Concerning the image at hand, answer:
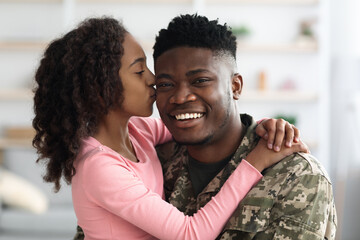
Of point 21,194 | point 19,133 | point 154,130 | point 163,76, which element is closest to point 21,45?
point 19,133

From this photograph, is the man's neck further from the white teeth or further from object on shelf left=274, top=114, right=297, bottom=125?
object on shelf left=274, top=114, right=297, bottom=125

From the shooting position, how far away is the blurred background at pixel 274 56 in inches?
186

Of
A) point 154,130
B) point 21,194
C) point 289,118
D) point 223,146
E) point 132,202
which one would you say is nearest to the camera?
point 132,202

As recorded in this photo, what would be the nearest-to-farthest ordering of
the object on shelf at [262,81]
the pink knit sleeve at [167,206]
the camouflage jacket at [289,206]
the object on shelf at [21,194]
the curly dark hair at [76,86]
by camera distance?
the camouflage jacket at [289,206], the pink knit sleeve at [167,206], the curly dark hair at [76,86], the object on shelf at [21,194], the object on shelf at [262,81]

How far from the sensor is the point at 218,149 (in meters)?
1.56

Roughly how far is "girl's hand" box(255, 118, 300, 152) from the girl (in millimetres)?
24

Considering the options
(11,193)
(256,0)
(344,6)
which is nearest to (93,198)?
(11,193)

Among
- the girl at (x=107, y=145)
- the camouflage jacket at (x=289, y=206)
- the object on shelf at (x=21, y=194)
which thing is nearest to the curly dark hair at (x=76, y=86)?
the girl at (x=107, y=145)

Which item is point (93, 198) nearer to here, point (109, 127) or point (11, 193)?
point (109, 127)

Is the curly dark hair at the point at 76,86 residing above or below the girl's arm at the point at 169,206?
above

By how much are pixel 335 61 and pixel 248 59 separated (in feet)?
2.76

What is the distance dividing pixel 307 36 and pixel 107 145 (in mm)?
3702

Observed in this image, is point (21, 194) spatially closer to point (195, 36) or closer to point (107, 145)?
point (107, 145)

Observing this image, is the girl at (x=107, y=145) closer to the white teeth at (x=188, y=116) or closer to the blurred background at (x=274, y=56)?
the white teeth at (x=188, y=116)
